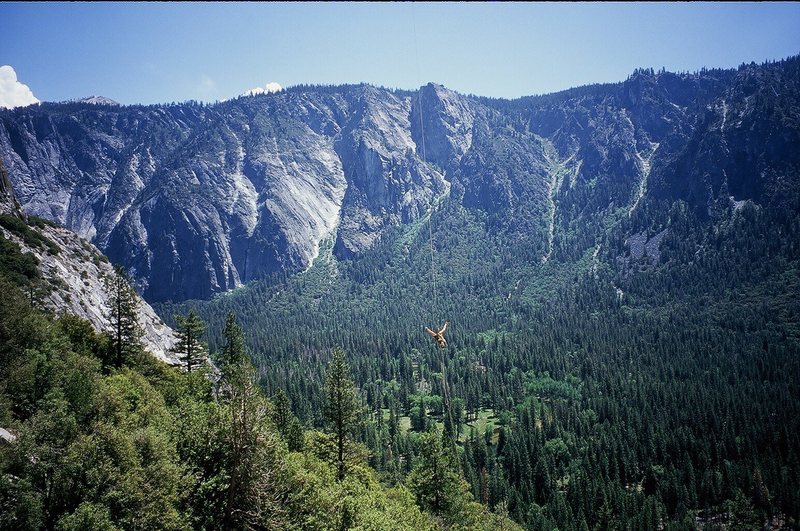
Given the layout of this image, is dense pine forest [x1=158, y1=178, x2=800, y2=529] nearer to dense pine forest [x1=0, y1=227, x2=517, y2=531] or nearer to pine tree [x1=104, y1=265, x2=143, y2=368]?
dense pine forest [x1=0, y1=227, x2=517, y2=531]

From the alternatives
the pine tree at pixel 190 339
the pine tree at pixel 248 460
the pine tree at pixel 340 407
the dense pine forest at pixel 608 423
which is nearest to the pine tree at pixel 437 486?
the pine tree at pixel 340 407

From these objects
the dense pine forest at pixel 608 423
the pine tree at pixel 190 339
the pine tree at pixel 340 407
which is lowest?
the dense pine forest at pixel 608 423

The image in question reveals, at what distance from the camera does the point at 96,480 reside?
2772 cm

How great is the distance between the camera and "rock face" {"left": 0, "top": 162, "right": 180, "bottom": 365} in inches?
2835

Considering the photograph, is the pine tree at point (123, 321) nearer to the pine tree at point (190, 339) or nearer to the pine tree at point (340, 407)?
the pine tree at point (190, 339)

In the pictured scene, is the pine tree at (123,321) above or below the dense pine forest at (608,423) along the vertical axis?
above

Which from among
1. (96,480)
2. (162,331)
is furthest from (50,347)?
(162,331)

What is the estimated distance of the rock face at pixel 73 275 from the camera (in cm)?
7200

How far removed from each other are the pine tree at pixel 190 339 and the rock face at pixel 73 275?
920cm

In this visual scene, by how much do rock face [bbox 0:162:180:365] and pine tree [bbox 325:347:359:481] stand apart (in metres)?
35.3

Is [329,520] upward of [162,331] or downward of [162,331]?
downward

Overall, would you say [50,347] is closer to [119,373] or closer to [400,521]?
[119,373]

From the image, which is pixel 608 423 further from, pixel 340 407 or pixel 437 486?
pixel 340 407

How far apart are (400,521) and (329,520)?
8.31m
